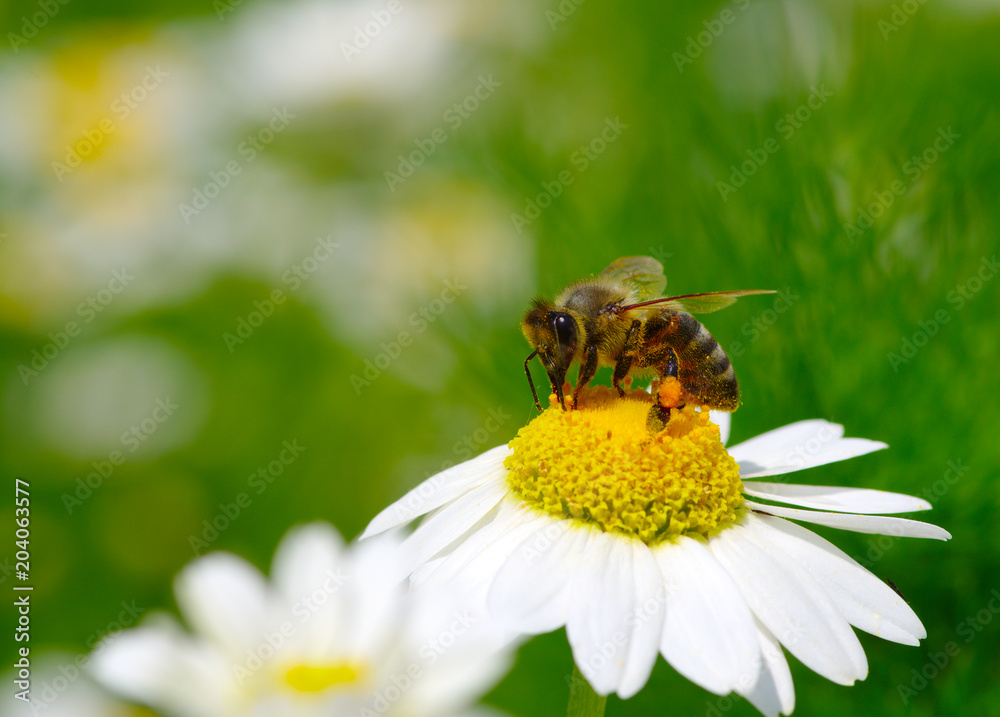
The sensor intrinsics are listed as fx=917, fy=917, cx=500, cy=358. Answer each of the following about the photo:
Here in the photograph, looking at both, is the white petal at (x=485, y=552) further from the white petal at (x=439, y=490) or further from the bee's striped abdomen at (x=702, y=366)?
the bee's striped abdomen at (x=702, y=366)

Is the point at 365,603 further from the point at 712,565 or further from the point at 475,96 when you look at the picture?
the point at 475,96

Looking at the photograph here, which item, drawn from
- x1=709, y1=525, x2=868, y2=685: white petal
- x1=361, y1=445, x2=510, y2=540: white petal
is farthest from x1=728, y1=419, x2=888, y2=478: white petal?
x1=361, y1=445, x2=510, y2=540: white petal

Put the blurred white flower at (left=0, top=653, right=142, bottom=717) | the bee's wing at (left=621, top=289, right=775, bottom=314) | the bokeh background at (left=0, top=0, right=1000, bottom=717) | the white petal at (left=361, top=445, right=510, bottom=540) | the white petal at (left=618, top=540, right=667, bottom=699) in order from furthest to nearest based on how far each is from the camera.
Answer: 1. the blurred white flower at (left=0, top=653, right=142, bottom=717)
2. the bokeh background at (left=0, top=0, right=1000, bottom=717)
3. the bee's wing at (left=621, top=289, right=775, bottom=314)
4. the white petal at (left=361, top=445, right=510, bottom=540)
5. the white petal at (left=618, top=540, right=667, bottom=699)

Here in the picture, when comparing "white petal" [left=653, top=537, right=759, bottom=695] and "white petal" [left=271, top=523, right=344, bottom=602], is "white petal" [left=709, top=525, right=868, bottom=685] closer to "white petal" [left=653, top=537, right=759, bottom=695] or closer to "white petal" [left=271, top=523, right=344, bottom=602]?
"white petal" [left=653, top=537, right=759, bottom=695]

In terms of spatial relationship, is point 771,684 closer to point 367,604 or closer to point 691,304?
point 367,604

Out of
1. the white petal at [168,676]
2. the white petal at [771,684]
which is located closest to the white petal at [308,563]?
the white petal at [168,676]

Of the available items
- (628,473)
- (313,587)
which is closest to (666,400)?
(628,473)
